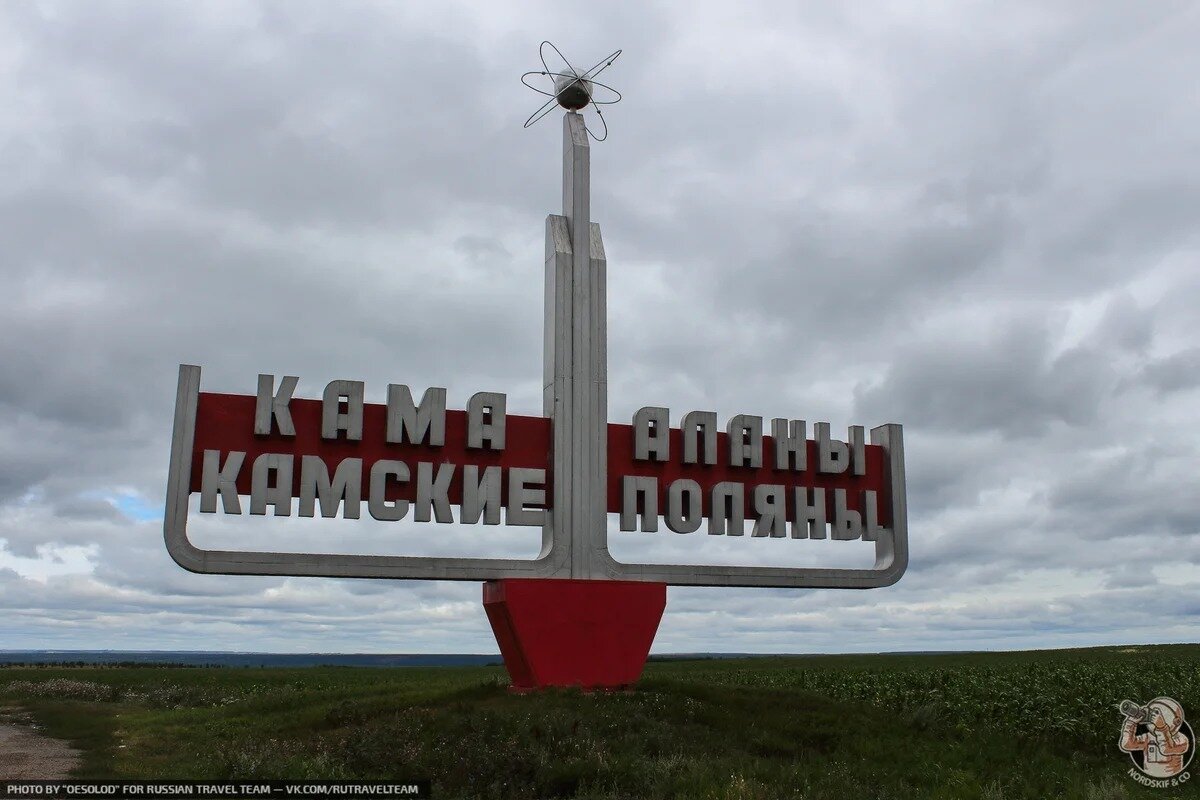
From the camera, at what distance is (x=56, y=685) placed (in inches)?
1314

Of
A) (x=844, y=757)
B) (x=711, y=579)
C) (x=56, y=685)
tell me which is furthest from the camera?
(x=56, y=685)

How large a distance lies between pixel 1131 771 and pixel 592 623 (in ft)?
33.4

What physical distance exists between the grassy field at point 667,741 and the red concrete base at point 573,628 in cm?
78

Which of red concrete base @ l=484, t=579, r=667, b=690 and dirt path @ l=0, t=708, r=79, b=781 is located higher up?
red concrete base @ l=484, t=579, r=667, b=690

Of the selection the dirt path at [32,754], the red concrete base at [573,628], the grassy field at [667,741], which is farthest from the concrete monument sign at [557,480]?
the dirt path at [32,754]

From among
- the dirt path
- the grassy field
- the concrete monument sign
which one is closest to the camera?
the grassy field

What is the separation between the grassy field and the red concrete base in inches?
30.6

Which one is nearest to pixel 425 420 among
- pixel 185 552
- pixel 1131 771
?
pixel 185 552

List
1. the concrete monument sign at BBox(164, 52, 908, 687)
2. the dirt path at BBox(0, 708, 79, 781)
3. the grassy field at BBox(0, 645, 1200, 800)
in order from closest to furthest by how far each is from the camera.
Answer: the grassy field at BBox(0, 645, 1200, 800)
the dirt path at BBox(0, 708, 79, 781)
the concrete monument sign at BBox(164, 52, 908, 687)

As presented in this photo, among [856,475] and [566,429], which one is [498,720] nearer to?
[566,429]

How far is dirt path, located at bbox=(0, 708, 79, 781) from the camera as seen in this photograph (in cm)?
1492

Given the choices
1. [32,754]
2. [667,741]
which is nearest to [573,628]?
[667,741]

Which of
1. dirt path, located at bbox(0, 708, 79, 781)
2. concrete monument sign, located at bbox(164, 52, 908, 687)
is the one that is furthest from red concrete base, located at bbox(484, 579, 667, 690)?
dirt path, located at bbox(0, 708, 79, 781)

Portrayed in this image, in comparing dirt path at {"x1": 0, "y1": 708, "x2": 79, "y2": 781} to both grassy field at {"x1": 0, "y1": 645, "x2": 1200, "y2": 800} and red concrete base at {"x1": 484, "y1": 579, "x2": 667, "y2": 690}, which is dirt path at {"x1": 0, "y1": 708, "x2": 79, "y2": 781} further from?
red concrete base at {"x1": 484, "y1": 579, "x2": 667, "y2": 690}
